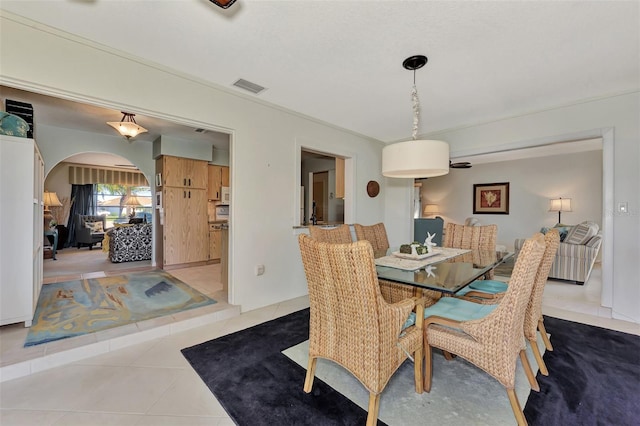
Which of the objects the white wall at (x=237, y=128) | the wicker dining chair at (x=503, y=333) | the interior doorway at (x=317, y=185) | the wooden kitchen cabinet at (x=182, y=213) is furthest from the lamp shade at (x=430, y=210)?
the wicker dining chair at (x=503, y=333)

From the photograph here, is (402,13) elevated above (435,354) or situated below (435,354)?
above

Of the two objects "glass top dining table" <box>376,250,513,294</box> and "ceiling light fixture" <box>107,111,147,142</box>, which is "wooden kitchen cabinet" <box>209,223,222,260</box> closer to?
"ceiling light fixture" <box>107,111,147,142</box>

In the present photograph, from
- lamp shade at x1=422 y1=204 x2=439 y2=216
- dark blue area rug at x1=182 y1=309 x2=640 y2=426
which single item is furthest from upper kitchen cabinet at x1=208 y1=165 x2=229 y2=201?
lamp shade at x1=422 y1=204 x2=439 y2=216

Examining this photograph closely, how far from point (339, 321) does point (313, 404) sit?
56cm

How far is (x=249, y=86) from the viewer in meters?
2.83

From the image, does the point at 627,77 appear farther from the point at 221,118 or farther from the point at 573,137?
the point at 221,118

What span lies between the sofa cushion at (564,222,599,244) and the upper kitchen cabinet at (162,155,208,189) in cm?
650

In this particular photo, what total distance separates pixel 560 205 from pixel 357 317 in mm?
7002

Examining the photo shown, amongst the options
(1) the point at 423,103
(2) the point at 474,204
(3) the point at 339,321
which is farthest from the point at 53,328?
(2) the point at 474,204

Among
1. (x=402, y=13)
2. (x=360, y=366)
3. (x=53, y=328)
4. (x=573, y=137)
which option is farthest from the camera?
(x=573, y=137)

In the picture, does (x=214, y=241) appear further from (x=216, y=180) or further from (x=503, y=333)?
(x=503, y=333)

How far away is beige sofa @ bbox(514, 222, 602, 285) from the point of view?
413cm

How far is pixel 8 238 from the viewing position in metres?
2.21

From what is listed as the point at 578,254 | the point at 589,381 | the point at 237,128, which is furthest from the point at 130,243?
the point at 578,254
